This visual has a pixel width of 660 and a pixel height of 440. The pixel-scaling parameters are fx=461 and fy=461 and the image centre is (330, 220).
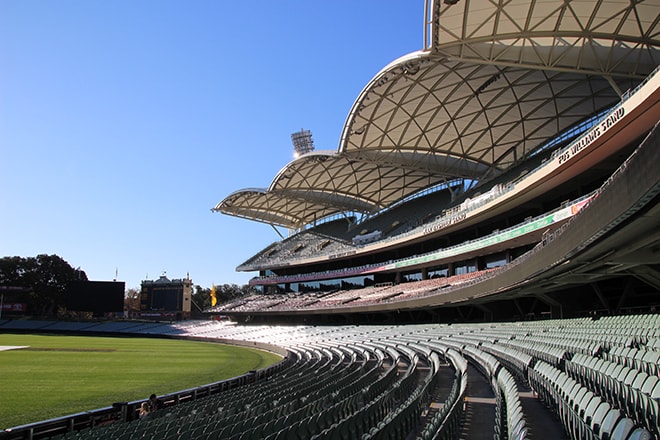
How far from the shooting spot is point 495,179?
51.2m

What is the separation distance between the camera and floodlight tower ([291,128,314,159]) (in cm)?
8275

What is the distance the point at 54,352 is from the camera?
3669 cm

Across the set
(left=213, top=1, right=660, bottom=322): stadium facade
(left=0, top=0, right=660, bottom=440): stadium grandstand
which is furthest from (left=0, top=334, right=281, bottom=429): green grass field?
(left=213, top=1, right=660, bottom=322): stadium facade

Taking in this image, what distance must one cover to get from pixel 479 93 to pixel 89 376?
119 feet

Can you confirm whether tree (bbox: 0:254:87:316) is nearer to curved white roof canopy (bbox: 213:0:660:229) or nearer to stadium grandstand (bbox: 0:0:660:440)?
stadium grandstand (bbox: 0:0:660:440)

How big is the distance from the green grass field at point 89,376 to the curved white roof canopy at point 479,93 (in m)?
23.7

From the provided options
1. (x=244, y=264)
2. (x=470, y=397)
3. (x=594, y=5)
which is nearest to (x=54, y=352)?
(x=470, y=397)

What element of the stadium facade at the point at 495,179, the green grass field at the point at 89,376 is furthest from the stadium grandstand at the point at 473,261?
the green grass field at the point at 89,376

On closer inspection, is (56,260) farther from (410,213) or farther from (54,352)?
(410,213)

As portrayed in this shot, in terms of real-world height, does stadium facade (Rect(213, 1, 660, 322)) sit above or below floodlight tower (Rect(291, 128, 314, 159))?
below

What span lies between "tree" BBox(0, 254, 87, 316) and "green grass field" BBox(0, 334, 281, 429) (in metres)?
49.5

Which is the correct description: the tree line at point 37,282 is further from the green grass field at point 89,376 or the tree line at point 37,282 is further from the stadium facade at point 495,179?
the green grass field at point 89,376

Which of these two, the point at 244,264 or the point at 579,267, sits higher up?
the point at 244,264

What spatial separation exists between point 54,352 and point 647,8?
46998 mm
